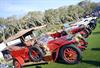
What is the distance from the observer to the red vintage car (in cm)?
997

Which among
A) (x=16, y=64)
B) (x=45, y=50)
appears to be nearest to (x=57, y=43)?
(x=45, y=50)

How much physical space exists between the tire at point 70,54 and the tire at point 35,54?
1.37 meters

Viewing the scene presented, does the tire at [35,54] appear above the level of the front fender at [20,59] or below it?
above

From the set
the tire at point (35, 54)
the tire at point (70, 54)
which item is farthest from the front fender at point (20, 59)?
the tire at point (70, 54)

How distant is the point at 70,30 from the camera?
1595cm

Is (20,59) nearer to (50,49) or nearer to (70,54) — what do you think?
(50,49)

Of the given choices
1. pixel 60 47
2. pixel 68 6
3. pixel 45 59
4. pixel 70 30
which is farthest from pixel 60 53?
pixel 68 6

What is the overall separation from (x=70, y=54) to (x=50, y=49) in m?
1.35

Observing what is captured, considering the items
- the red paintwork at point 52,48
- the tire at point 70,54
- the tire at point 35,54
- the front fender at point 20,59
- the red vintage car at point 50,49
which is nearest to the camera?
→ the tire at point 70,54

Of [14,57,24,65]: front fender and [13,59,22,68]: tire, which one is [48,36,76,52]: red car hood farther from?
[13,59,22,68]: tire

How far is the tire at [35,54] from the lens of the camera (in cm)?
1124

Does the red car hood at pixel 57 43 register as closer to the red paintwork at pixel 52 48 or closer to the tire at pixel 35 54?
the red paintwork at pixel 52 48

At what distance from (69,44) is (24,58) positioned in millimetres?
2785

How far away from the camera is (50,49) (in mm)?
10961
